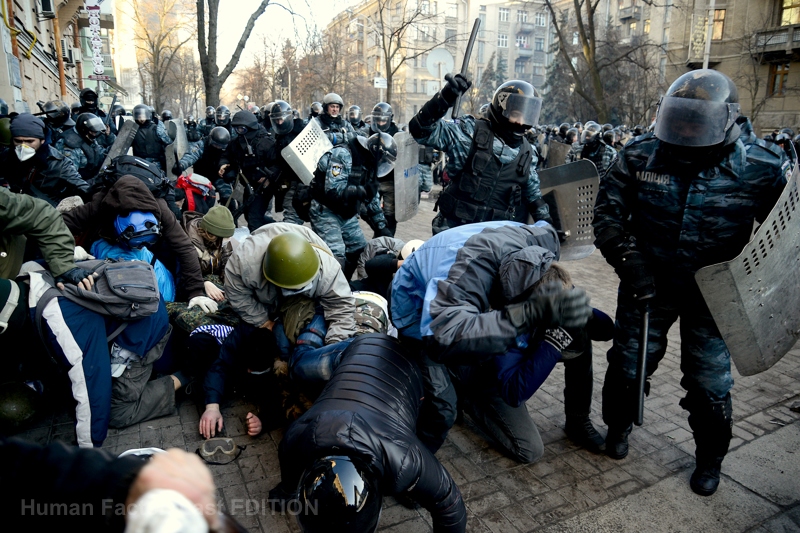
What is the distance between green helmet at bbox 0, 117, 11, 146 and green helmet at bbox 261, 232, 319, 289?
4049mm

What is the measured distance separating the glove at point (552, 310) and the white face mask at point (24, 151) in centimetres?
509

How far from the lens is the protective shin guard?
9.62 feet

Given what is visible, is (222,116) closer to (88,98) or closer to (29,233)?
(88,98)

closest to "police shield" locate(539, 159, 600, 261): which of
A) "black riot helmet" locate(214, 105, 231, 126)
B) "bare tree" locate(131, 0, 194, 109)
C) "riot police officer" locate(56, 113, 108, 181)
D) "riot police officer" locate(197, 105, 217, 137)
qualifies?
"riot police officer" locate(56, 113, 108, 181)

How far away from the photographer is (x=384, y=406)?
6.97 ft

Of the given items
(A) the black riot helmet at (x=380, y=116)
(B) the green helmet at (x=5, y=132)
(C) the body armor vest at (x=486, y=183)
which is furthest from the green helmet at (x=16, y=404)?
(A) the black riot helmet at (x=380, y=116)

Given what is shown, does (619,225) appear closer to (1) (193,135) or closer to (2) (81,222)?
(2) (81,222)

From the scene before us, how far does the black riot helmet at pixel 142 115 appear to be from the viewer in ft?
32.6

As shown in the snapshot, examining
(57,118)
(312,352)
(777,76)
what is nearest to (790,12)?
(777,76)

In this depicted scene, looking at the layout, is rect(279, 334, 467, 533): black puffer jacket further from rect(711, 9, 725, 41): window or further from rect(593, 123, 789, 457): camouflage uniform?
rect(711, 9, 725, 41): window

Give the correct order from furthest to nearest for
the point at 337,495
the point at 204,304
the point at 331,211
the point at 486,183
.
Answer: the point at 331,211
the point at 486,183
the point at 204,304
the point at 337,495

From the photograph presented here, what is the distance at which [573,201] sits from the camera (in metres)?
4.98

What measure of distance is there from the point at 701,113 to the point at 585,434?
186 cm

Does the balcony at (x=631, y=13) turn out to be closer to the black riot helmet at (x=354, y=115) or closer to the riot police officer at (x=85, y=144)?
the black riot helmet at (x=354, y=115)
